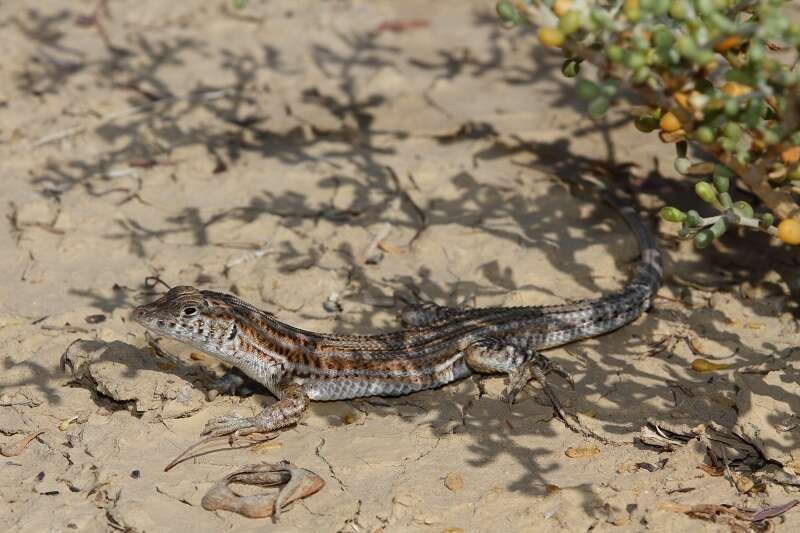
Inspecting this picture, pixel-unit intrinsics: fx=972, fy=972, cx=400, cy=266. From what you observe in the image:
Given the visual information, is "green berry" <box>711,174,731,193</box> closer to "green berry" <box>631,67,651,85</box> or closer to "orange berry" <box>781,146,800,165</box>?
"orange berry" <box>781,146,800,165</box>

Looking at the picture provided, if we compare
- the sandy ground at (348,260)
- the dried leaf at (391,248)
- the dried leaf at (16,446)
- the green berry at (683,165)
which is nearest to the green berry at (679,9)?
the green berry at (683,165)

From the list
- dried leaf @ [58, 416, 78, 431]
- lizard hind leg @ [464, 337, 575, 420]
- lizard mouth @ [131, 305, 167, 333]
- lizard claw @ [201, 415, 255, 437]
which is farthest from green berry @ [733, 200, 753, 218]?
dried leaf @ [58, 416, 78, 431]

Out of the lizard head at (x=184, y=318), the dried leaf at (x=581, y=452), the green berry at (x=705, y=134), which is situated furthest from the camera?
the lizard head at (x=184, y=318)

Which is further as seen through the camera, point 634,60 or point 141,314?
point 141,314

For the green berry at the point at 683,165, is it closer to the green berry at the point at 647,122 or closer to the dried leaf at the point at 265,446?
the green berry at the point at 647,122

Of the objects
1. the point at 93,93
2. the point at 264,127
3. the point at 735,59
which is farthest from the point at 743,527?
the point at 93,93

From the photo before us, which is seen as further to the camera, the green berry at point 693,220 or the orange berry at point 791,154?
the green berry at point 693,220

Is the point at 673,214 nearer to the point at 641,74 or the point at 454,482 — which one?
the point at 641,74

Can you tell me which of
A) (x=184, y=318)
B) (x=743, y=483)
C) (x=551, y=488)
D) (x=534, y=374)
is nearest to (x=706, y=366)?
(x=534, y=374)
